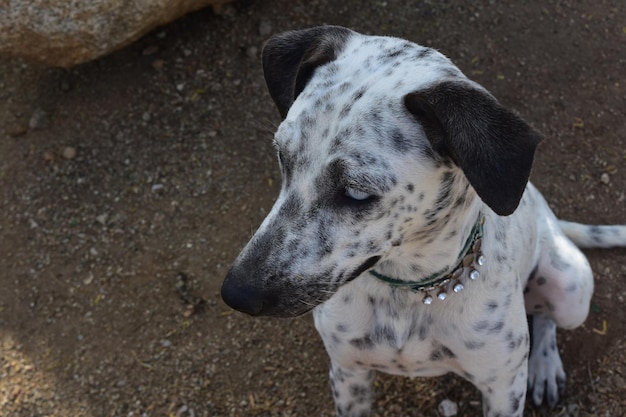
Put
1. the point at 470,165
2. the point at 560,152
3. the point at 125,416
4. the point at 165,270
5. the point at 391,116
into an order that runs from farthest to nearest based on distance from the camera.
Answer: the point at 560,152
the point at 165,270
the point at 125,416
the point at 391,116
the point at 470,165

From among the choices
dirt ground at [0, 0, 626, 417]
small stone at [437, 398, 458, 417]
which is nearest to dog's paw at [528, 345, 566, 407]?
dirt ground at [0, 0, 626, 417]

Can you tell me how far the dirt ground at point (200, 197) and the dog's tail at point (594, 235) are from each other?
20cm

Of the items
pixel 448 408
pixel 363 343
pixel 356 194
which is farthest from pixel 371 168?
pixel 448 408

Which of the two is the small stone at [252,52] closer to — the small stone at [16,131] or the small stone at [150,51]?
the small stone at [150,51]

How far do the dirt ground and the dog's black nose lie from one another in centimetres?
169

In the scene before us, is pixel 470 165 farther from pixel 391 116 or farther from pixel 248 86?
pixel 248 86

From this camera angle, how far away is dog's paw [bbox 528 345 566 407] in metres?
3.67

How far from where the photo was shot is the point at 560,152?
4633mm

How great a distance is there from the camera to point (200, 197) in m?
4.56

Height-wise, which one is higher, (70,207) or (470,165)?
(470,165)

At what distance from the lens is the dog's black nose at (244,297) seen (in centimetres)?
227

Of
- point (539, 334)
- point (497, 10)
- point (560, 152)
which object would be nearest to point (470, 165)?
point (539, 334)

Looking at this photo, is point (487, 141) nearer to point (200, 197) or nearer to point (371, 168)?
point (371, 168)

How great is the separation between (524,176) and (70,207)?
10.9ft
